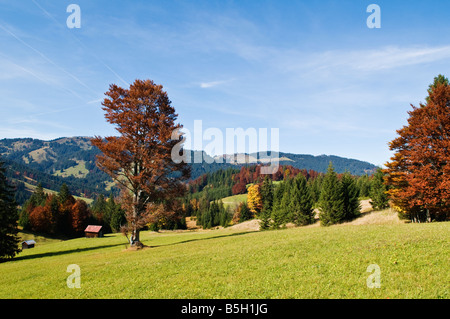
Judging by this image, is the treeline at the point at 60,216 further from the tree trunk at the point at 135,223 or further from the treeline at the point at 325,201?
the tree trunk at the point at 135,223

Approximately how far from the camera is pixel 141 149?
2614cm

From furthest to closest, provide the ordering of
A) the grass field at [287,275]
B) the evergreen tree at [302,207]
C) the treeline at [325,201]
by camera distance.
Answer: the evergreen tree at [302,207], the treeline at [325,201], the grass field at [287,275]

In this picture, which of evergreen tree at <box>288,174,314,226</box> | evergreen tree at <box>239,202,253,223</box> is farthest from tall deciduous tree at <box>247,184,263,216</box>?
evergreen tree at <box>288,174,314,226</box>

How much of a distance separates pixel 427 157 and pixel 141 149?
31650 mm

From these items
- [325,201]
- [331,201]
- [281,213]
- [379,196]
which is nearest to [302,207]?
[281,213]

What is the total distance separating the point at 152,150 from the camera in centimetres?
2688

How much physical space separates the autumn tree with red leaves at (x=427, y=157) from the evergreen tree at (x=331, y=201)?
1535cm

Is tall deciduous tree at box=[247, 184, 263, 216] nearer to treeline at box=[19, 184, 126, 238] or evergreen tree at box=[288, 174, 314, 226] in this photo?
evergreen tree at box=[288, 174, 314, 226]

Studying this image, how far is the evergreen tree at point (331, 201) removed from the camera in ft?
155

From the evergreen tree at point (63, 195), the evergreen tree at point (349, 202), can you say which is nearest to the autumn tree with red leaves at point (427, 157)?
the evergreen tree at point (349, 202)

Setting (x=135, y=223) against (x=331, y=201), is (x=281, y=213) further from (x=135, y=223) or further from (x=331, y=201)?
(x=135, y=223)
